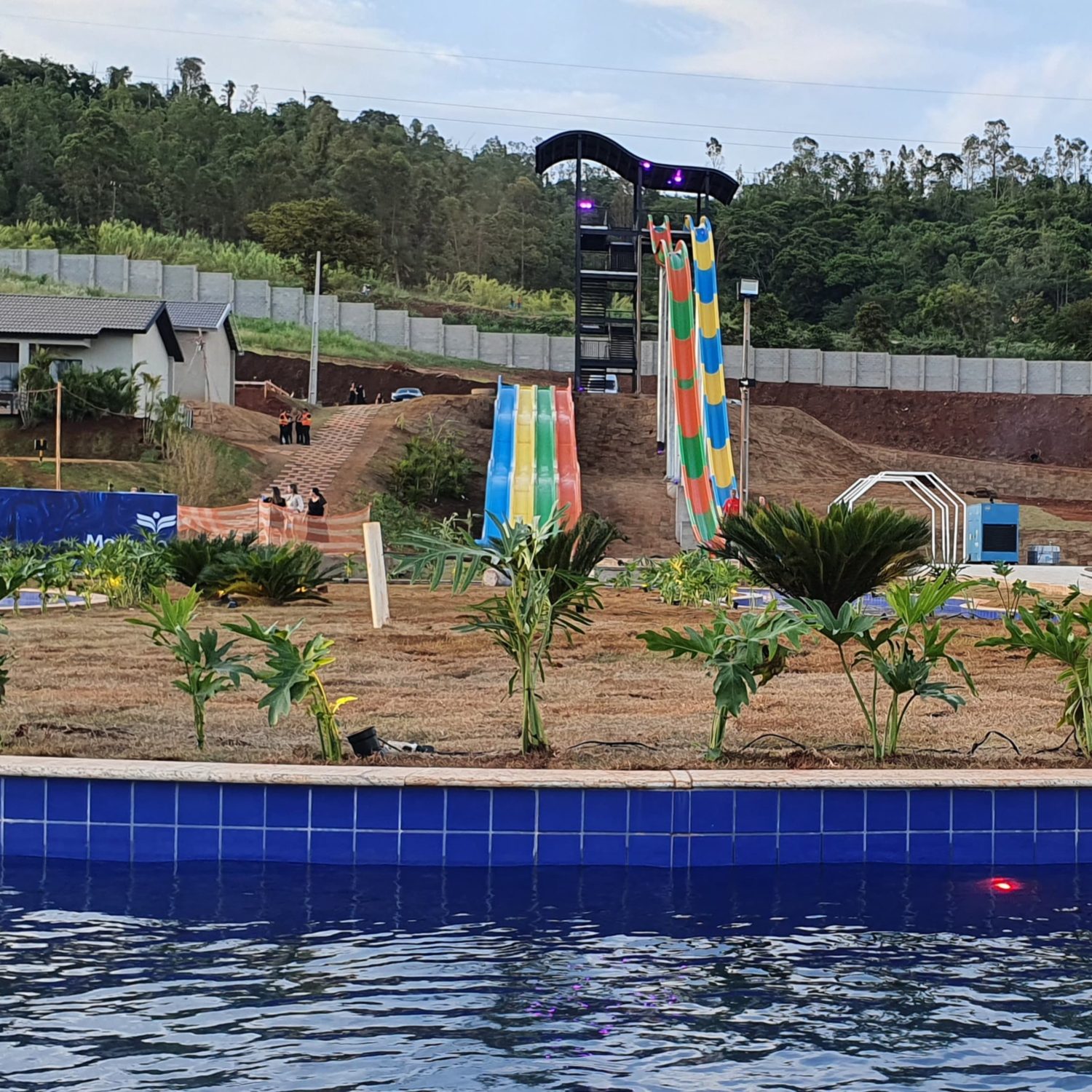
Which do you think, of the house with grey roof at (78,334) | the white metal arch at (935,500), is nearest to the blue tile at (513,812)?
the white metal arch at (935,500)

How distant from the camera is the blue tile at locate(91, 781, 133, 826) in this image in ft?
19.2

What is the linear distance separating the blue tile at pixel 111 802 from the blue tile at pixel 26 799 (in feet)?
0.66

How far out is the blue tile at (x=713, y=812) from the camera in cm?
582

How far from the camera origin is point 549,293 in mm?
82688

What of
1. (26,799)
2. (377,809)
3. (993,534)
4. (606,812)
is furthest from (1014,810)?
(993,534)

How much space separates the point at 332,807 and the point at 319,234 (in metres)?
67.2

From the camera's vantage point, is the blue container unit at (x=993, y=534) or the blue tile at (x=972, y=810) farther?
the blue container unit at (x=993, y=534)

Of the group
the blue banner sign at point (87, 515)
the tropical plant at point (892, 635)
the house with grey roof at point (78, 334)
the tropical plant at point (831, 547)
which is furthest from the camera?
the house with grey roof at point (78, 334)

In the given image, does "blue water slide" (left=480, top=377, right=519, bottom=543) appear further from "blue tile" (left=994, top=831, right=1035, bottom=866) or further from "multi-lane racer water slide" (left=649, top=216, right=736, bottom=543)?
"blue tile" (left=994, top=831, right=1035, bottom=866)

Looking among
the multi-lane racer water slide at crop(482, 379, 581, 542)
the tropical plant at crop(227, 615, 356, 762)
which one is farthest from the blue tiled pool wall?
the multi-lane racer water slide at crop(482, 379, 581, 542)

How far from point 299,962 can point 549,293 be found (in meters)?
79.4

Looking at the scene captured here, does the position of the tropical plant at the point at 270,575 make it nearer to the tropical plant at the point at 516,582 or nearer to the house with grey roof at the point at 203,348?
the tropical plant at the point at 516,582

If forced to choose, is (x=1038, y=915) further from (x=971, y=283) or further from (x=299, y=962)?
(x=971, y=283)

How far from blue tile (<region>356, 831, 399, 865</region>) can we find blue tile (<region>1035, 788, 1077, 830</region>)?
2440 millimetres
